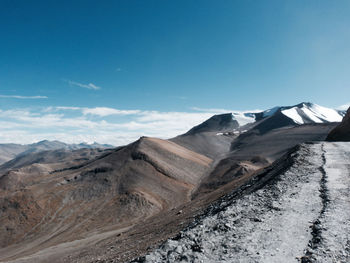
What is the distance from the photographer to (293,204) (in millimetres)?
10773

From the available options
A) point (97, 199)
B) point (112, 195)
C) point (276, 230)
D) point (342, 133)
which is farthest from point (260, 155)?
point (276, 230)

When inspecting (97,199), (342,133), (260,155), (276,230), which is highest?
(342,133)

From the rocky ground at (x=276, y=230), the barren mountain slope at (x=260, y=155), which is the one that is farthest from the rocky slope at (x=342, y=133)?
the barren mountain slope at (x=260, y=155)

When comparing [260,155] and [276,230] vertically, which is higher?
[276,230]

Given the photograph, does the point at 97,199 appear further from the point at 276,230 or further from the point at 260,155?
the point at 276,230

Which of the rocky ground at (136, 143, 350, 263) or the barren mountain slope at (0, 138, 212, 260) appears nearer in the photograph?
the rocky ground at (136, 143, 350, 263)

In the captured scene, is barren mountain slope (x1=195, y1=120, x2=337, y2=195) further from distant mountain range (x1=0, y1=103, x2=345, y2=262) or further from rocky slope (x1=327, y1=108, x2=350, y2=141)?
rocky slope (x1=327, y1=108, x2=350, y2=141)

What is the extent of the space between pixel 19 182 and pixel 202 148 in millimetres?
100784

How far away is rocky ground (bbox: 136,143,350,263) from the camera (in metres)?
7.05

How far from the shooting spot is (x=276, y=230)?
852cm

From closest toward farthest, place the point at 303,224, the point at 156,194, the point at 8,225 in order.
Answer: the point at 303,224
the point at 8,225
the point at 156,194

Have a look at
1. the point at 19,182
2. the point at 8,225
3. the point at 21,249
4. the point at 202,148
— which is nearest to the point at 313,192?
the point at 21,249

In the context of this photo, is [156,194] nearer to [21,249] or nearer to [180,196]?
[180,196]

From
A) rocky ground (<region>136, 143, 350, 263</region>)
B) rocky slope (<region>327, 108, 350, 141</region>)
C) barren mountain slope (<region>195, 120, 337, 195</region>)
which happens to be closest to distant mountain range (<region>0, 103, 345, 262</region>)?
barren mountain slope (<region>195, 120, 337, 195</region>)
